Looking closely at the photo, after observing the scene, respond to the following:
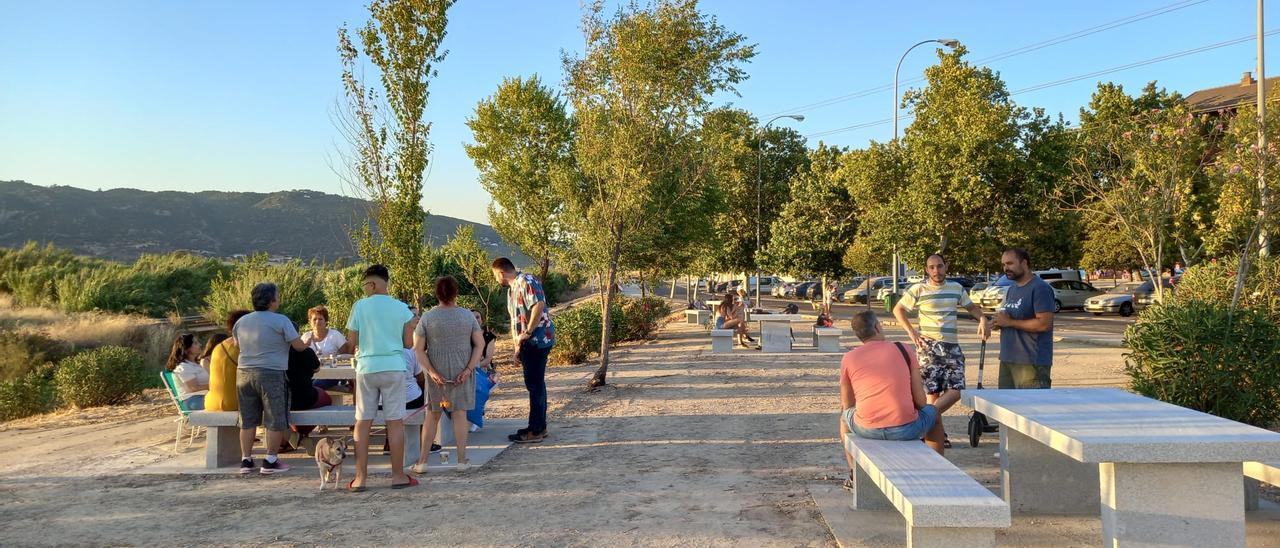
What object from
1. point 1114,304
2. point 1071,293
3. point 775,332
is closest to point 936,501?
point 775,332

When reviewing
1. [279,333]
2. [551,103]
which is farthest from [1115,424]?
[551,103]

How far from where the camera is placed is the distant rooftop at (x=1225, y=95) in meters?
53.5

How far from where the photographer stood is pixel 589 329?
16.4m

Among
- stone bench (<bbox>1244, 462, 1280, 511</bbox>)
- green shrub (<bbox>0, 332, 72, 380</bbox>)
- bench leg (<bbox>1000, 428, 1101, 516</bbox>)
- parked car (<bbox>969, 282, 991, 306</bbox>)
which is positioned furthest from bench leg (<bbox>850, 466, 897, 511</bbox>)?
parked car (<bbox>969, 282, 991, 306</bbox>)

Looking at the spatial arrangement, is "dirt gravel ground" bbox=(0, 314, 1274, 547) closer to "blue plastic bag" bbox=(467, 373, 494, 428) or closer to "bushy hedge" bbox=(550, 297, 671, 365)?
"blue plastic bag" bbox=(467, 373, 494, 428)

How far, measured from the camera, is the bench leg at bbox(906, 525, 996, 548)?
388cm

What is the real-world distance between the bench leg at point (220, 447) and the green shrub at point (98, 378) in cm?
691

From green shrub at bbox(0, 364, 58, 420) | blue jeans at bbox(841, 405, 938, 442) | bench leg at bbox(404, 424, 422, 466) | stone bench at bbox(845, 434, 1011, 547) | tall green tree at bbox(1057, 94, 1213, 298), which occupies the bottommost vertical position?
green shrub at bbox(0, 364, 58, 420)

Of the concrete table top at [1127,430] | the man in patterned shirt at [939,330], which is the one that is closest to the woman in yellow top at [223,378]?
the man in patterned shirt at [939,330]

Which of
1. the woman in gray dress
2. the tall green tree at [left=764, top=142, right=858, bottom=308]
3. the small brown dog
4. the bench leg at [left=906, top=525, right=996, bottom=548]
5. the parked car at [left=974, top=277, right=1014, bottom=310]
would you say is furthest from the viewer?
the tall green tree at [left=764, top=142, right=858, bottom=308]

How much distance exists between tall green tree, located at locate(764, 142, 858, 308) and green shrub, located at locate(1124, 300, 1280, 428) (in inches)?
1009

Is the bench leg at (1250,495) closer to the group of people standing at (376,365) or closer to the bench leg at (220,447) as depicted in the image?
the group of people standing at (376,365)

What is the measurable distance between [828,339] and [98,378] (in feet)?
40.5

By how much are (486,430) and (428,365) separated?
226cm
